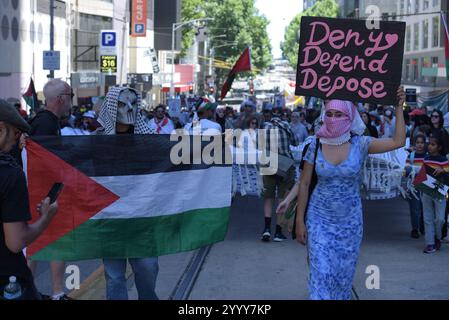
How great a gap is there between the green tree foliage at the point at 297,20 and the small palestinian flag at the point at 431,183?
90296mm

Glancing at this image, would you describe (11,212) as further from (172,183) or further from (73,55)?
(73,55)

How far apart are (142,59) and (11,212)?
63019mm

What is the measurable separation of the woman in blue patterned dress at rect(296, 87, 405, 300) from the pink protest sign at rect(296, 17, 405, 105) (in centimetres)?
60

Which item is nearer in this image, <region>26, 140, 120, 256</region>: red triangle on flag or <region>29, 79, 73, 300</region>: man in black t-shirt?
<region>26, 140, 120, 256</region>: red triangle on flag

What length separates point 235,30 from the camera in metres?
108

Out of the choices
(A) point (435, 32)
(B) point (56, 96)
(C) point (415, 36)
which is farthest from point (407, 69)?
(B) point (56, 96)

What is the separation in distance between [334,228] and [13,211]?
2316mm

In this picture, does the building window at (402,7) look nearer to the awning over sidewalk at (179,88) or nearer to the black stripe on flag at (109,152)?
the awning over sidewalk at (179,88)

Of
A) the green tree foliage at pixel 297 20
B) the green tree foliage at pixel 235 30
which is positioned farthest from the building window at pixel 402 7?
the green tree foliage at pixel 235 30

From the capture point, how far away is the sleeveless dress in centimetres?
544

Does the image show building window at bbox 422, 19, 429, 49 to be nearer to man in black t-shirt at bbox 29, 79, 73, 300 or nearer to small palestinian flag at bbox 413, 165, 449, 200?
small palestinian flag at bbox 413, 165, 449, 200

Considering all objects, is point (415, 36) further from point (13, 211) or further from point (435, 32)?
point (13, 211)

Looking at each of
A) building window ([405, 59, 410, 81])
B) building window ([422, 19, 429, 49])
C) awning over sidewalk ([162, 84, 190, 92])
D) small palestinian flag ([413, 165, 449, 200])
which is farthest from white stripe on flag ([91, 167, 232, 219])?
awning over sidewalk ([162, 84, 190, 92])

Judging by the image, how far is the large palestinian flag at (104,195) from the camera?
6.02 meters
